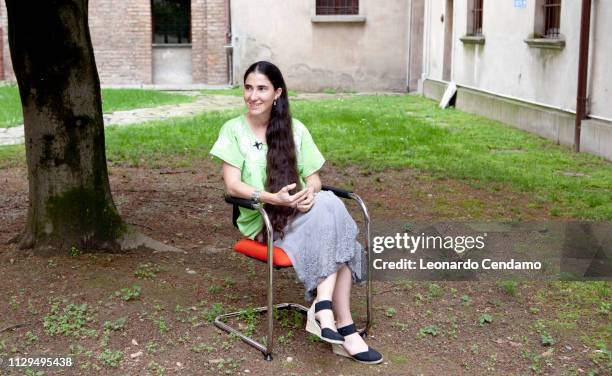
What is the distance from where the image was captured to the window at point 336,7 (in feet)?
68.2

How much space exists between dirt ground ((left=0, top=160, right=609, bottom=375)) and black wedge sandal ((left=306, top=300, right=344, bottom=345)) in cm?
16

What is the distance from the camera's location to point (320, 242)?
4051mm

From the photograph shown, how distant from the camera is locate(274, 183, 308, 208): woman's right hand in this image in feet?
13.3

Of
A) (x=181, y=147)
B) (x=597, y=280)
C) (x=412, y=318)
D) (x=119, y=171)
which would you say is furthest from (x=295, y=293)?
(x=181, y=147)

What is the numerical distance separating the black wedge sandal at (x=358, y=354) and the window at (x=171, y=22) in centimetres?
1999

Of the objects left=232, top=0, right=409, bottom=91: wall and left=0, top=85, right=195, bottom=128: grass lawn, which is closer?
left=0, top=85, right=195, bottom=128: grass lawn


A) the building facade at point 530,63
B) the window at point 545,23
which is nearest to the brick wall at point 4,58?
the building facade at point 530,63

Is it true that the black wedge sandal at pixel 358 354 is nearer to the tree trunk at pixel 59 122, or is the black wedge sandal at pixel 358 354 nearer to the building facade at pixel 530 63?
the tree trunk at pixel 59 122

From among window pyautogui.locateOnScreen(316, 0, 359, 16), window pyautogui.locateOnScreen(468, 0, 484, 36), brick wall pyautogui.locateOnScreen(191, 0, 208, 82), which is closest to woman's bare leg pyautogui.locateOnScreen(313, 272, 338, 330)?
window pyautogui.locateOnScreen(468, 0, 484, 36)

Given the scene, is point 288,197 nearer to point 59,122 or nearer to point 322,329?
point 322,329

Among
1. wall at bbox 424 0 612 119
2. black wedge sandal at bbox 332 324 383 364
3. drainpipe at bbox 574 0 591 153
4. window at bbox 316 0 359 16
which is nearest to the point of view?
black wedge sandal at bbox 332 324 383 364

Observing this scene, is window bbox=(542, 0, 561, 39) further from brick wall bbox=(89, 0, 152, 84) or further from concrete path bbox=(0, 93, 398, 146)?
brick wall bbox=(89, 0, 152, 84)

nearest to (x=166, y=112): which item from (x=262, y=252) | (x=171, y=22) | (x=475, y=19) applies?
(x=475, y=19)

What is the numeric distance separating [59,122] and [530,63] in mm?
8830
